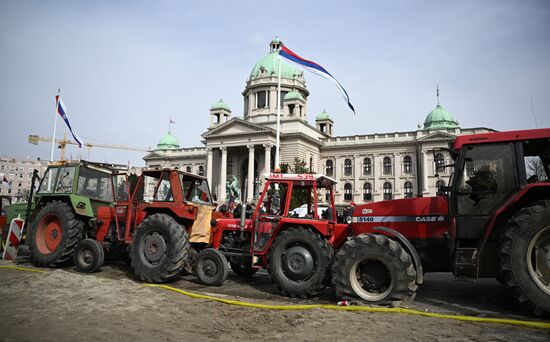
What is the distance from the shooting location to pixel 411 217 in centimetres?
712

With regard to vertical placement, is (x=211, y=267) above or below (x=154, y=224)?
below

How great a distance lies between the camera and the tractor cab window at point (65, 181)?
10.9 m

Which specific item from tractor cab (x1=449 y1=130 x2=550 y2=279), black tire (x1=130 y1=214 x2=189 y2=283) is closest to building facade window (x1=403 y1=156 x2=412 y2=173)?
tractor cab (x1=449 y1=130 x2=550 y2=279)

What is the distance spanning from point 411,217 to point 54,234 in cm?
925

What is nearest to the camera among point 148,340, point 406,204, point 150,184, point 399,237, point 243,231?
point 148,340

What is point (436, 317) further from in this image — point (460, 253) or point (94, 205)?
point (94, 205)

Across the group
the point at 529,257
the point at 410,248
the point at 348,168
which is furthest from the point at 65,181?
the point at 348,168

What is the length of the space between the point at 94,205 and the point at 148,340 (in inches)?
298

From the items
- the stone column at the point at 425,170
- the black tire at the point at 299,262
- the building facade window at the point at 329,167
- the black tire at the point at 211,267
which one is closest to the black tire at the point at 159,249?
the black tire at the point at 211,267

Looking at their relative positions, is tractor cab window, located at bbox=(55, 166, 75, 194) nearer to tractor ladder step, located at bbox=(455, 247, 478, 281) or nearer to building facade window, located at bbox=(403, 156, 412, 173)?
tractor ladder step, located at bbox=(455, 247, 478, 281)

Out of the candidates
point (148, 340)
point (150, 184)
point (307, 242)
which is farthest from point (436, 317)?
point (150, 184)

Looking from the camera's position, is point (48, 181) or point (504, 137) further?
point (48, 181)

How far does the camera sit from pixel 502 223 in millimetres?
6305

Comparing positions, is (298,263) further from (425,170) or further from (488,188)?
(425,170)
